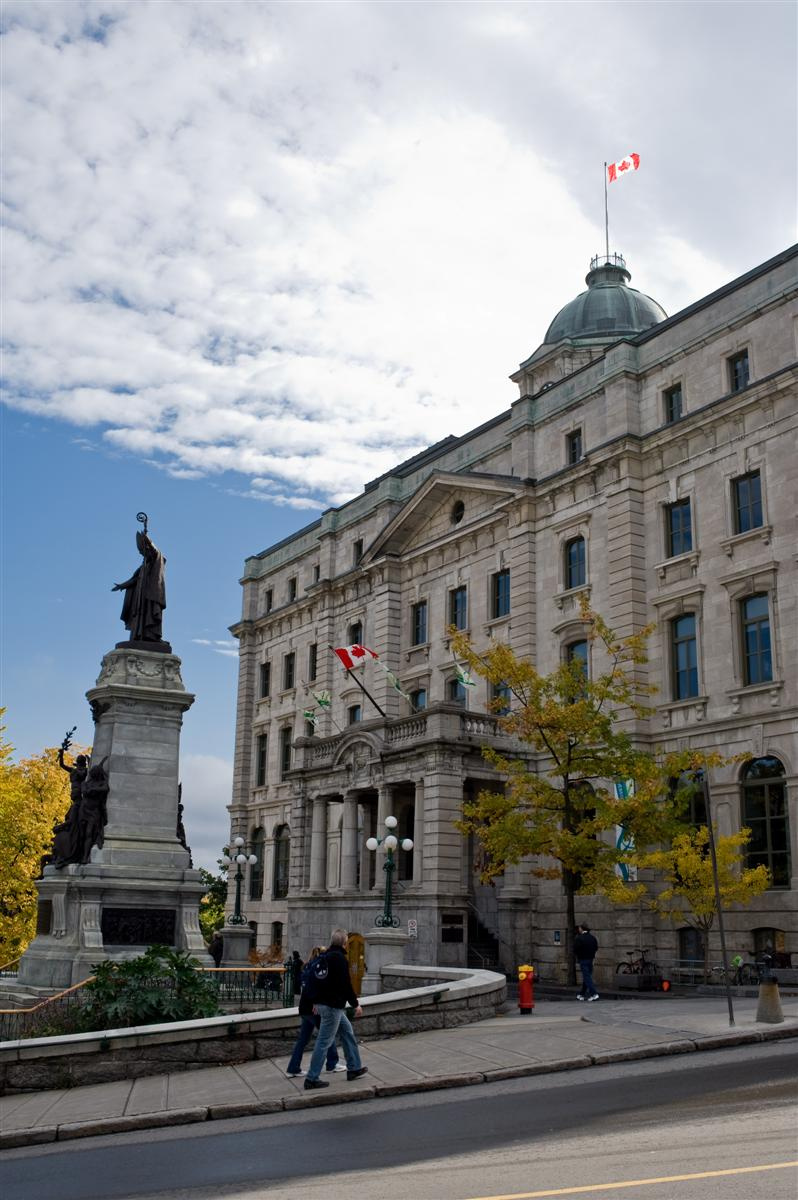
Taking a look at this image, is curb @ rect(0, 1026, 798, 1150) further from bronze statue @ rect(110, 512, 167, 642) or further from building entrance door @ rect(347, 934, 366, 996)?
bronze statue @ rect(110, 512, 167, 642)

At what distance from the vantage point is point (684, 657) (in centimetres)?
3600

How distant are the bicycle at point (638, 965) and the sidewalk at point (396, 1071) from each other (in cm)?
1340

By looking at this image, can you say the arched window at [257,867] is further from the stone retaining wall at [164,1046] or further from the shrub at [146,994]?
the stone retaining wall at [164,1046]

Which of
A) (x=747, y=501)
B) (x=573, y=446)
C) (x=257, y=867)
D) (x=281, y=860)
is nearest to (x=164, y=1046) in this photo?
(x=747, y=501)

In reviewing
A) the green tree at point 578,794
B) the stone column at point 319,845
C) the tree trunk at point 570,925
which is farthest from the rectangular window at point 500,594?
the tree trunk at point 570,925

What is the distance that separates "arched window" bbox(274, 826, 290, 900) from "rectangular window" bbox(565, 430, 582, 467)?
79.9 feet

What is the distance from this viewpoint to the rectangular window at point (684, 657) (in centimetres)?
3553

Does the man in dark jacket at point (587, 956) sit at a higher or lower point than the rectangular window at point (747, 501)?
lower

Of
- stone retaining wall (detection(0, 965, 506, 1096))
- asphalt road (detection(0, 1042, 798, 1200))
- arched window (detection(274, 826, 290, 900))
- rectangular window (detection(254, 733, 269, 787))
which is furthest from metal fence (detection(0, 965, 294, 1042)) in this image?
rectangular window (detection(254, 733, 269, 787))

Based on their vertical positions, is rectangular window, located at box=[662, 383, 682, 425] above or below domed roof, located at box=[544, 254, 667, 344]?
below

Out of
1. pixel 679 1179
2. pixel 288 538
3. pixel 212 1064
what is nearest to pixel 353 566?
pixel 288 538

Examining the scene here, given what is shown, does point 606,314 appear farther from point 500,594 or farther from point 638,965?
point 638,965

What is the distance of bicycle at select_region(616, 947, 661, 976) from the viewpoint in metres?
33.1

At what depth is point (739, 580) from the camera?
34.0 m
